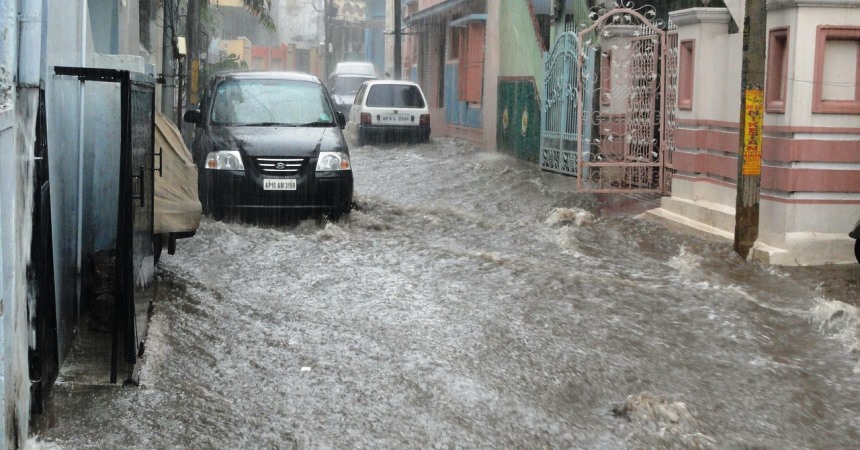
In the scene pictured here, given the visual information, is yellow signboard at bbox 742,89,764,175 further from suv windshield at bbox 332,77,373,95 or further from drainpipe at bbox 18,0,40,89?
suv windshield at bbox 332,77,373,95

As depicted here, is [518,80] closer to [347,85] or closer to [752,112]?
[752,112]

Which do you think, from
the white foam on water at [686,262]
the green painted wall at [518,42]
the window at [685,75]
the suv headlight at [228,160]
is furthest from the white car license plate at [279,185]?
the green painted wall at [518,42]

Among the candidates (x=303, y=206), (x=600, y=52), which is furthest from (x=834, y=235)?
(x=600, y=52)

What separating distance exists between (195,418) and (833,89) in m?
6.55

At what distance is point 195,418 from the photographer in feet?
17.0

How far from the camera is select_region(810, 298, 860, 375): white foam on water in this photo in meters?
7.13

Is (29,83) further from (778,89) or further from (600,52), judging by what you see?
(600,52)

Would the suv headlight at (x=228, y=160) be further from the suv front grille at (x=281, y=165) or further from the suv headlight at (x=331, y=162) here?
the suv headlight at (x=331, y=162)

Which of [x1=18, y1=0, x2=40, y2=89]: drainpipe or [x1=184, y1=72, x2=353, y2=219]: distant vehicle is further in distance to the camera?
[x1=184, y1=72, x2=353, y2=219]: distant vehicle

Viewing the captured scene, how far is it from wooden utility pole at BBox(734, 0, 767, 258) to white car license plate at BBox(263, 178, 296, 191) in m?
4.59

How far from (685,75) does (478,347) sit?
6285 mm

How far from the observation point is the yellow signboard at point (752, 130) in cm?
941

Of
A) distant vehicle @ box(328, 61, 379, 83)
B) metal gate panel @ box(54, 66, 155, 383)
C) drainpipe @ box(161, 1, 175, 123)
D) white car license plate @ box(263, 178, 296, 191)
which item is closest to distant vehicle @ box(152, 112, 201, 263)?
metal gate panel @ box(54, 66, 155, 383)

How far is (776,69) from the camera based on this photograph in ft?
31.5
